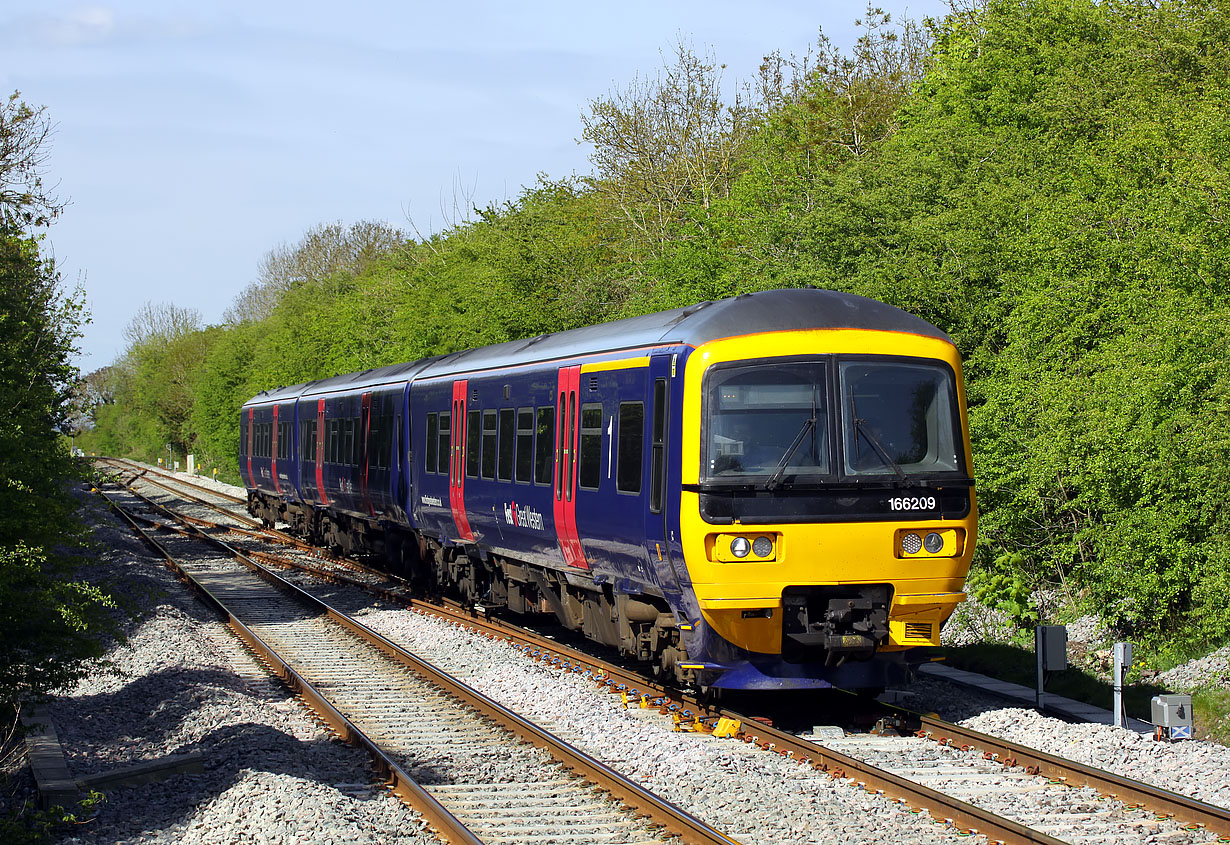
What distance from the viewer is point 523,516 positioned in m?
13.1

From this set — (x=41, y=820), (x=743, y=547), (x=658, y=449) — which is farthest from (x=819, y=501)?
(x=41, y=820)

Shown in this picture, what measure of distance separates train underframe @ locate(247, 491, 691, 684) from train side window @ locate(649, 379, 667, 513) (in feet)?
3.29

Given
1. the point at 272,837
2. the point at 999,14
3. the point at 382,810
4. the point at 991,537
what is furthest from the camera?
the point at 999,14

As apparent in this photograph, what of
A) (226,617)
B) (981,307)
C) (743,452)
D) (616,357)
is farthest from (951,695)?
(226,617)

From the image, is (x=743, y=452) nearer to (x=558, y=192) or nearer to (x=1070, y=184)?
(x=1070, y=184)

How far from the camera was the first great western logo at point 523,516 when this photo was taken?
41.7ft

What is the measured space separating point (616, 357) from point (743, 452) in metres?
2.07

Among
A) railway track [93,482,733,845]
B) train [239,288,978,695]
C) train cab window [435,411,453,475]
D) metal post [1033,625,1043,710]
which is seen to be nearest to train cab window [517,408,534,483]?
train [239,288,978,695]

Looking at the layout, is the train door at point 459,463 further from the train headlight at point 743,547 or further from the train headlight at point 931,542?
the train headlight at point 931,542

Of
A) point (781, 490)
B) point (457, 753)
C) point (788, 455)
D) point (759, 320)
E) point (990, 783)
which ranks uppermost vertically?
point (759, 320)

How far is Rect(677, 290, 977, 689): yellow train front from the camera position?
8961 millimetres

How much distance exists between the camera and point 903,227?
58.0 feet

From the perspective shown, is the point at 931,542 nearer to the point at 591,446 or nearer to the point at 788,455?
the point at 788,455

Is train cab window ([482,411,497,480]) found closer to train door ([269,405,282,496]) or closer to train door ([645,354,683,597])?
train door ([645,354,683,597])
